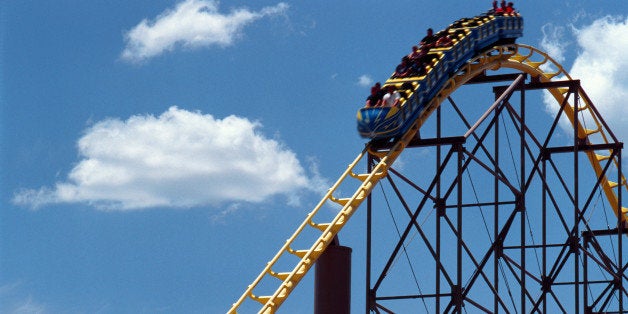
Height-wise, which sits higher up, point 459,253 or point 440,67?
point 440,67

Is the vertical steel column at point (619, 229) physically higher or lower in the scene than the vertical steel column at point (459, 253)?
higher

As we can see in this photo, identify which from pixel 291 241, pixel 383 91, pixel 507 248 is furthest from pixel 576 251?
pixel 291 241

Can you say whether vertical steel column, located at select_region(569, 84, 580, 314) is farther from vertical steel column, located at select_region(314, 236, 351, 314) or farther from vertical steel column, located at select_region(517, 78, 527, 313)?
vertical steel column, located at select_region(314, 236, 351, 314)

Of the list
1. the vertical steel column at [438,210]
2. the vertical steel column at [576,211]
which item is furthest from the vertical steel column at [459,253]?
the vertical steel column at [576,211]

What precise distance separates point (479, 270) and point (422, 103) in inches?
148

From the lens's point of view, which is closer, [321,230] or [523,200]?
[321,230]

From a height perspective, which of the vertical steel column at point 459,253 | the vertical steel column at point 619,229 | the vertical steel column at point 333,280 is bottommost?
the vertical steel column at point 333,280

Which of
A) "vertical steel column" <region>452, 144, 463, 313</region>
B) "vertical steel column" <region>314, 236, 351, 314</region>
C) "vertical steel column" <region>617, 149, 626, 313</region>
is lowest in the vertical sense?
"vertical steel column" <region>314, 236, 351, 314</region>

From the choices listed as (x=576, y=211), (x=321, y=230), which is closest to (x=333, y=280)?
(x=321, y=230)

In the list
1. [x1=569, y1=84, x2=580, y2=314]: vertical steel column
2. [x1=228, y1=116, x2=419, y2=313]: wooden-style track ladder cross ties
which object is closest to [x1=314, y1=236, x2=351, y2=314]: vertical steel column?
[x1=228, y1=116, x2=419, y2=313]: wooden-style track ladder cross ties

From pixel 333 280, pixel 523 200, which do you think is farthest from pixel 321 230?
pixel 523 200

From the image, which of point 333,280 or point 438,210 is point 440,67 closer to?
point 438,210

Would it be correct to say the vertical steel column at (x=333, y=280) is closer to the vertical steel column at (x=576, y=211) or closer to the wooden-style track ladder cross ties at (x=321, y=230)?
the wooden-style track ladder cross ties at (x=321, y=230)

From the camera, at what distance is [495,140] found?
4038 centimetres
